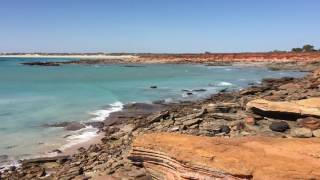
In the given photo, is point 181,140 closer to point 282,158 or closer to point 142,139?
point 142,139

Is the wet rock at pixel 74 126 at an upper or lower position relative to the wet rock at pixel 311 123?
lower

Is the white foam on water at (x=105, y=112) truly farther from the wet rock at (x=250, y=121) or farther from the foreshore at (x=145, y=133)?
the wet rock at (x=250, y=121)

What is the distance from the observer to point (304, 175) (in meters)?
5.88

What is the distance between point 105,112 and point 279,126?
47.7 ft

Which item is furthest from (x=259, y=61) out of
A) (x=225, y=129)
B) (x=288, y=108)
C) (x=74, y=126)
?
(x=288, y=108)

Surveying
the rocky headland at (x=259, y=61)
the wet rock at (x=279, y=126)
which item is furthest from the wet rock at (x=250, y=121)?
the rocky headland at (x=259, y=61)

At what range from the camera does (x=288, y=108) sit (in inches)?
482

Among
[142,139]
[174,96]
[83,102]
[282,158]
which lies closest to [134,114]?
[83,102]

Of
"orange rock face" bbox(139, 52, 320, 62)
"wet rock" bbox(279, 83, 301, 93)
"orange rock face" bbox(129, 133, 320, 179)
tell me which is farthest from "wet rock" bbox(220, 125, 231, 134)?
"orange rock face" bbox(139, 52, 320, 62)

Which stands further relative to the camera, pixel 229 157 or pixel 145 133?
pixel 145 133

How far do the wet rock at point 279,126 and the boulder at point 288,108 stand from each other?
0.34 metres

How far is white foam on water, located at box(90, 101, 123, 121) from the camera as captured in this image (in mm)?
22755

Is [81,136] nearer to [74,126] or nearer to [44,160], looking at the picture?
[74,126]

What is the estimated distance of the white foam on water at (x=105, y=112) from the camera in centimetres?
2275
